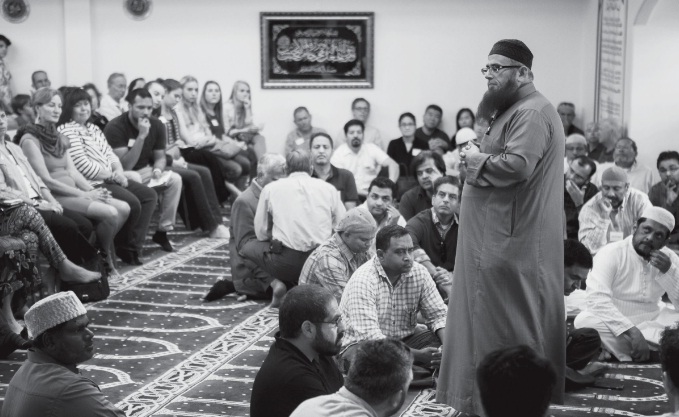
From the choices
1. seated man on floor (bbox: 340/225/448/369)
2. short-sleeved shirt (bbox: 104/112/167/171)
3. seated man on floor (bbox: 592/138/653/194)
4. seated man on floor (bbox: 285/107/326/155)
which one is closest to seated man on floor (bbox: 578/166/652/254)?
seated man on floor (bbox: 592/138/653/194)

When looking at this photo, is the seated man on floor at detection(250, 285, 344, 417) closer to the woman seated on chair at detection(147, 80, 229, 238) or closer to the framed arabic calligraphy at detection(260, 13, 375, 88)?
the woman seated on chair at detection(147, 80, 229, 238)

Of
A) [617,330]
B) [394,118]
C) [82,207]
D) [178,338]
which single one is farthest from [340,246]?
[394,118]

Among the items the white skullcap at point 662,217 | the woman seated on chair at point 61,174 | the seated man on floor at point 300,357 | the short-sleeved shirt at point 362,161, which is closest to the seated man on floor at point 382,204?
the white skullcap at point 662,217

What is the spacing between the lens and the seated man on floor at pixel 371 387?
2.89m

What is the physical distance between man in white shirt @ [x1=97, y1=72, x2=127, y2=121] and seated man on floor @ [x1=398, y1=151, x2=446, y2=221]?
3979 millimetres

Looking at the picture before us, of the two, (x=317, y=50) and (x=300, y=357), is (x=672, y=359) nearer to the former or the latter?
(x=300, y=357)

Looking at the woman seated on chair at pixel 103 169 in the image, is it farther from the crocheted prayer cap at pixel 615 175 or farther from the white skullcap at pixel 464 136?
the crocheted prayer cap at pixel 615 175

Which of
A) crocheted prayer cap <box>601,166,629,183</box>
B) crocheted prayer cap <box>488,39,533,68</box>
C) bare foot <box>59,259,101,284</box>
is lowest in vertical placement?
bare foot <box>59,259,101,284</box>

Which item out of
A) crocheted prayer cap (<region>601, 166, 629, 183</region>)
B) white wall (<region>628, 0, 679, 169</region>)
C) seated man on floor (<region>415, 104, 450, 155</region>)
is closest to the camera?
crocheted prayer cap (<region>601, 166, 629, 183</region>)

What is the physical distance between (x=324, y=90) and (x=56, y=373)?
28.8 ft

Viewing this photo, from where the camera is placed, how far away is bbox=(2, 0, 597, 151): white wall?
1186 cm

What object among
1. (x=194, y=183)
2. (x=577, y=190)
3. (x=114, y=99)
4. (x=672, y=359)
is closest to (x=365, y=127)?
(x=114, y=99)

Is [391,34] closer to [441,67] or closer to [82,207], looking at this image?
[441,67]

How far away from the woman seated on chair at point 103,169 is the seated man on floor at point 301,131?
339 centimetres
